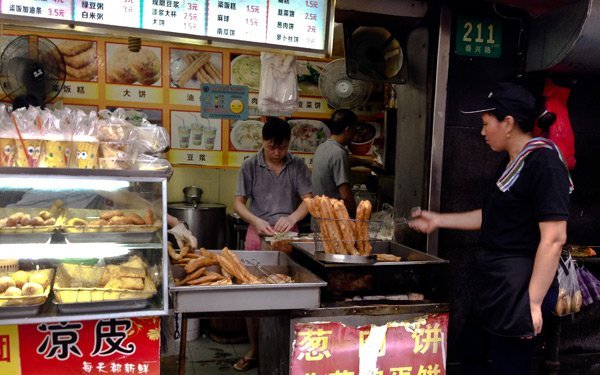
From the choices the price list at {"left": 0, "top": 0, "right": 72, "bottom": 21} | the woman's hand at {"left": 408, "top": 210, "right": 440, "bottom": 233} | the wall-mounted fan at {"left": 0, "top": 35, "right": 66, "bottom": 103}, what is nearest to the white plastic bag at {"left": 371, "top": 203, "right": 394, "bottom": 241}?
the woman's hand at {"left": 408, "top": 210, "right": 440, "bottom": 233}

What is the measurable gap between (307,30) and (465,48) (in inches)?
48.6

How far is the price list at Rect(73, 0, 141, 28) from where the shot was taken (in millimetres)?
2854

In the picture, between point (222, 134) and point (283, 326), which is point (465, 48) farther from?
point (222, 134)

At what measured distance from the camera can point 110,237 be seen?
2.64 meters

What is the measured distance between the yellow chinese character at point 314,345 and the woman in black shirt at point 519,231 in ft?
3.18

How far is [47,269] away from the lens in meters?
2.69

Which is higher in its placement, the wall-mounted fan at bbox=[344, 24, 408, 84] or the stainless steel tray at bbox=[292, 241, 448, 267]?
the wall-mounted fan at bbox=[344, 24, 408, 84]

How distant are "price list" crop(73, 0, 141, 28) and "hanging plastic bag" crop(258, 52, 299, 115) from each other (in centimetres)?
142

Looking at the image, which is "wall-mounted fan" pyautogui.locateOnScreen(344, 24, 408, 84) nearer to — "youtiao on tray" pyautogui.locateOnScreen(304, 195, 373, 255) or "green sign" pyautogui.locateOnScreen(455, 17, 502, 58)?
"green sign" pyautogui.locateOnScreen(455, 17, 502, 58)

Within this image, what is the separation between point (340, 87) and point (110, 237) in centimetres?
376

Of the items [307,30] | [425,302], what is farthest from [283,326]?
[307,30]

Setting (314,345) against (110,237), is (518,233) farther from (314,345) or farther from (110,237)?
(110,237)

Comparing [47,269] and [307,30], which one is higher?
[307,30]

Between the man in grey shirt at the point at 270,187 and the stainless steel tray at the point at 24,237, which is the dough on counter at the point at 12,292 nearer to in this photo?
the stainless steel tray at the point at 24,237
